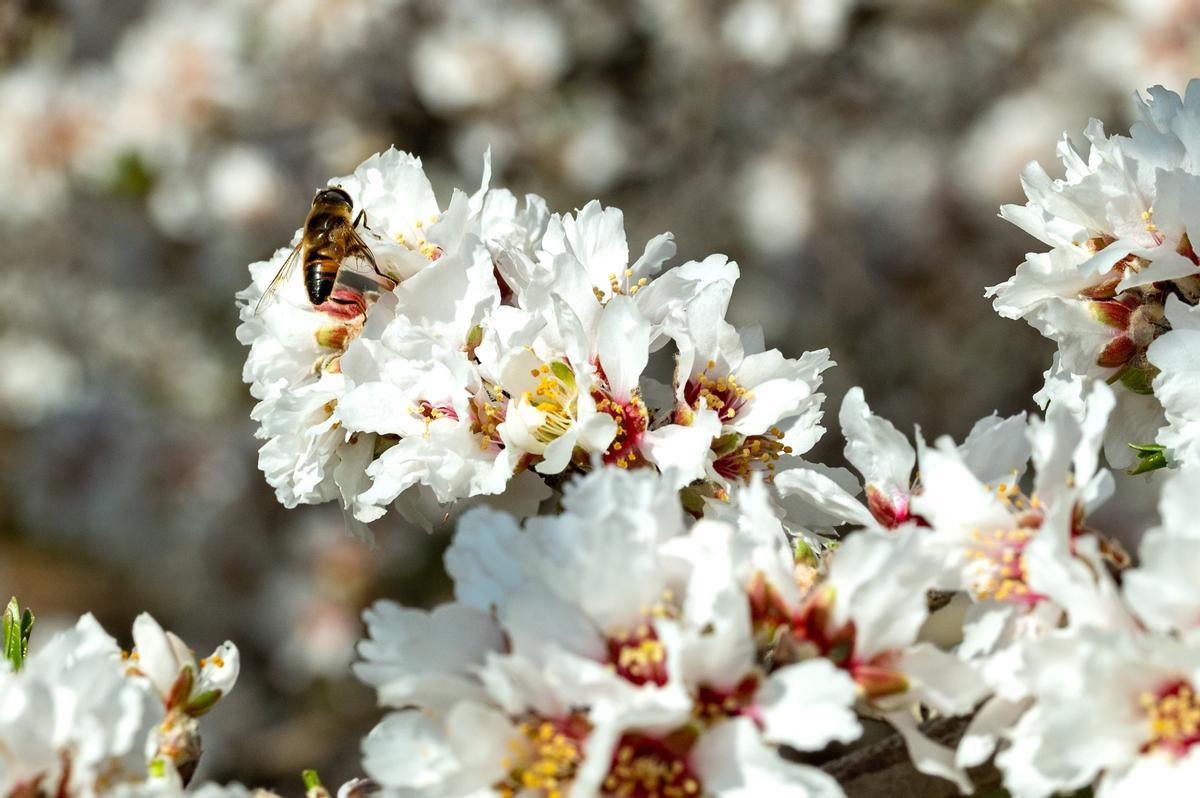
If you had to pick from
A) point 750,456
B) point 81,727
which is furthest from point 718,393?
point 81,727

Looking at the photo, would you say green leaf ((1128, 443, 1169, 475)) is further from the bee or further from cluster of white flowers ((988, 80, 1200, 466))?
the bee

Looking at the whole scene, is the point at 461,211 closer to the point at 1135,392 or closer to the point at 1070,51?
the point at 1135,392

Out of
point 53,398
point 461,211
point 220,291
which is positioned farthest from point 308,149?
point 461,211

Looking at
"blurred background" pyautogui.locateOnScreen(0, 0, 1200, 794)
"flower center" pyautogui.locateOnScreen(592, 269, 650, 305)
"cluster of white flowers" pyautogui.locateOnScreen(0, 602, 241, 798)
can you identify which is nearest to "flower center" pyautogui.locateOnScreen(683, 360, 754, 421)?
"flower center" pyautogui.locateOnScreen(592, 269, 650, 305)

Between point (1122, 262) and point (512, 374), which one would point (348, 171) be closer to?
point (512, 374)

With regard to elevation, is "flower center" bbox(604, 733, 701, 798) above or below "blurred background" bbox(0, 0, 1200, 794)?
below

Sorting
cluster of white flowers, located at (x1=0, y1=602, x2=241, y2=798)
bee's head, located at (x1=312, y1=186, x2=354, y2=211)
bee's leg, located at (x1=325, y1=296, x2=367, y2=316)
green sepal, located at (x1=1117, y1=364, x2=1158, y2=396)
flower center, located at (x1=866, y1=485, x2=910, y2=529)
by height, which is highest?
bee's head, located at (x1=312, y1=186, x2=354, y2=211)
